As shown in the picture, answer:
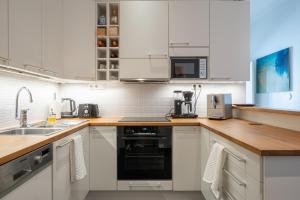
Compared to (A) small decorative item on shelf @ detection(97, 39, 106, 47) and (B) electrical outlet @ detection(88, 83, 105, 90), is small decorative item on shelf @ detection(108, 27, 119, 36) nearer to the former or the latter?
(A) small decorative item on shelf @ detection(97, 39, 106, 47)

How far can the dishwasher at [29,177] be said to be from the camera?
0.93 meters

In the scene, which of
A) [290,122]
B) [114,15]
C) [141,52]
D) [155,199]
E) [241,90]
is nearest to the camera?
[290,122]

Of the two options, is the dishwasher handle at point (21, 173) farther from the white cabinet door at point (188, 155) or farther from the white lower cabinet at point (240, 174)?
the white cabinet door at point (188, 155)

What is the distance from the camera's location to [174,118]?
2.67 metres

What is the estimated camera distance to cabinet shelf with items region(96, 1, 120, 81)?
2.62m

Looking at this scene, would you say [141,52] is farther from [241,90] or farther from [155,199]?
[155,199]

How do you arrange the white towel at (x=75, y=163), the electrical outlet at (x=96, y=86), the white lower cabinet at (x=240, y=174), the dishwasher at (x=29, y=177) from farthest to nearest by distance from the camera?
the electrical outlet at (x=96, y=86) → the white towel at (x=75, y=163) → the white lower cabinet at (x=240, y=174) → the dishwasher at (x=29, y=177)

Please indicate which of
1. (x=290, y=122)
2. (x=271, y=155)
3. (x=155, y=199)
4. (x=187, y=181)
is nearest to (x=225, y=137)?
(x=271, y=155)

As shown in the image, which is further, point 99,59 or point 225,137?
point 99,59

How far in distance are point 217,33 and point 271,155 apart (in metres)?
1.92

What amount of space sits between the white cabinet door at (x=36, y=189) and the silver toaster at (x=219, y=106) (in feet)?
6.11

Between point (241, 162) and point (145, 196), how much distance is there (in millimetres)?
1407

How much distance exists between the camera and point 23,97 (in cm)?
211

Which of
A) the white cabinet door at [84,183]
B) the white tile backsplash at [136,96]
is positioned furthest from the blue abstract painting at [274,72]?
the white cabinet door at [84,183]
